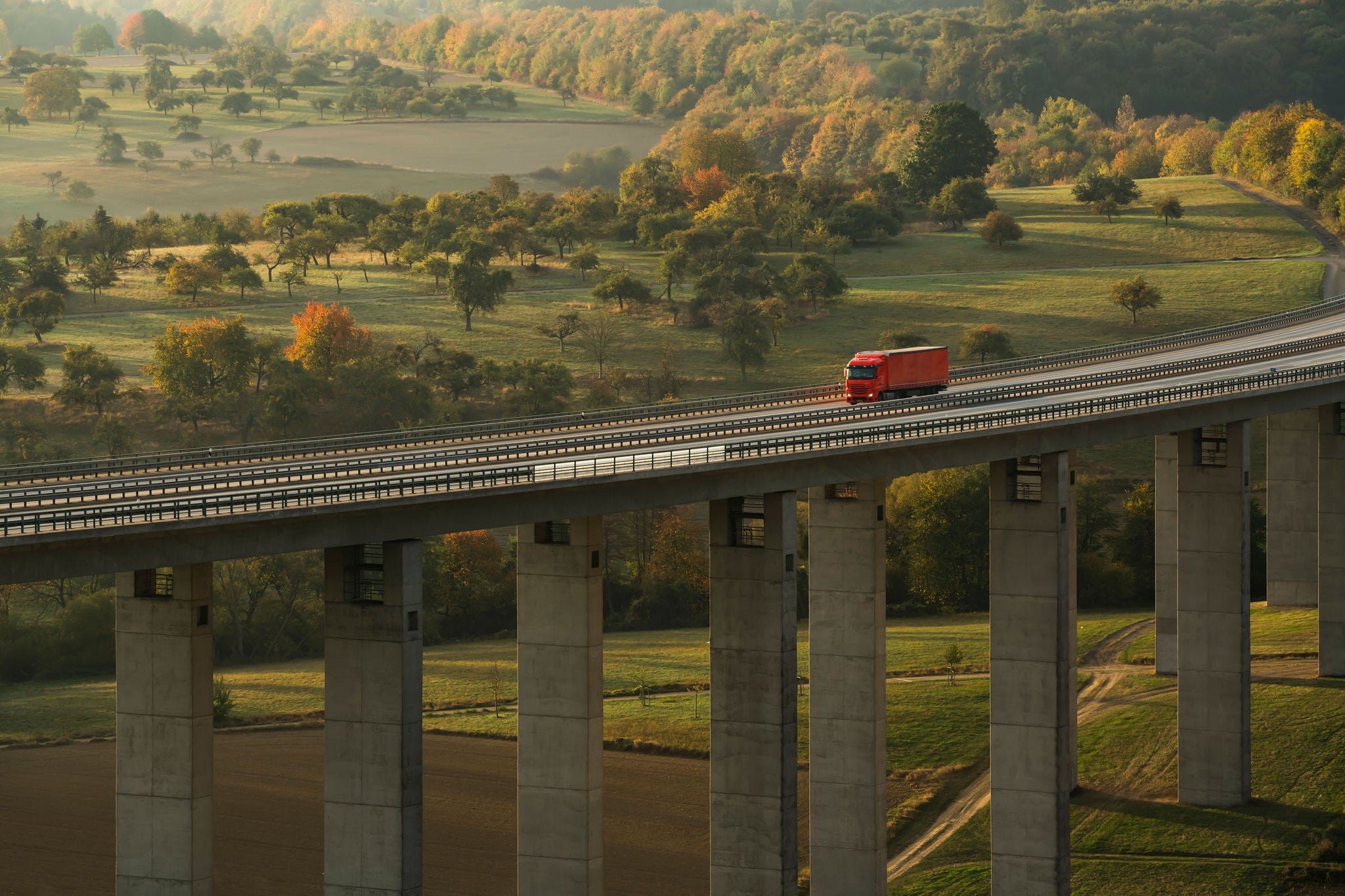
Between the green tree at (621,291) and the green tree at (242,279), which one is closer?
the green tree at (621,291)

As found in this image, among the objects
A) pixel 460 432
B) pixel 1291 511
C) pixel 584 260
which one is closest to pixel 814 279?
pixel 584 260

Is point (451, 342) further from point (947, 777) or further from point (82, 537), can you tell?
point (82, 537)

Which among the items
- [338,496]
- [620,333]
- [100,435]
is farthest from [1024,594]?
[620,333]

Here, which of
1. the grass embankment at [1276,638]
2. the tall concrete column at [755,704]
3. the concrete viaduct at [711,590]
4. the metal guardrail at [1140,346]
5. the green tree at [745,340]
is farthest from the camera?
the green tree at [745,340]

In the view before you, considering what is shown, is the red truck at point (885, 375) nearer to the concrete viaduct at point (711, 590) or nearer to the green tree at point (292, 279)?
the concrete viaduct at point (711, 590)

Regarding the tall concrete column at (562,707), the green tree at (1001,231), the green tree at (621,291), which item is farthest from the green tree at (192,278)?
the tall concrete column at (562,707)
